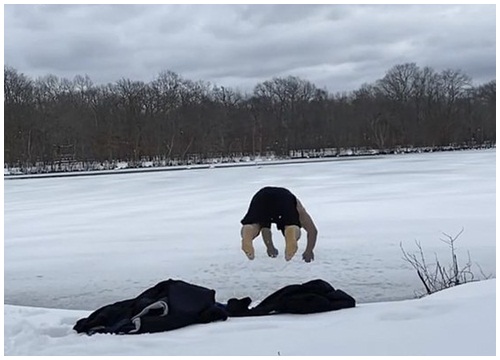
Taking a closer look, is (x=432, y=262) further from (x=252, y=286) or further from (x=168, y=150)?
(x=168, y=150)

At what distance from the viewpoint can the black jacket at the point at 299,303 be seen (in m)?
5.28

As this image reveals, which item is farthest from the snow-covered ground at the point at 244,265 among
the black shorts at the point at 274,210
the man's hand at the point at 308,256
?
the black shorts at the point at 274,210

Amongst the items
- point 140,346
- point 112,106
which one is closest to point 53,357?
point 140,346

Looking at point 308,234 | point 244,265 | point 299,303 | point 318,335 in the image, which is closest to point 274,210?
point 308,234

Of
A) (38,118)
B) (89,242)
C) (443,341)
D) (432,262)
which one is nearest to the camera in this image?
(443,341)

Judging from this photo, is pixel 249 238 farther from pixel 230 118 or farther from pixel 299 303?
pixel 230 118

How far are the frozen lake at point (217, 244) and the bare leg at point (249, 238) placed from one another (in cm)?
17

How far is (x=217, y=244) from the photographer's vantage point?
10797mm

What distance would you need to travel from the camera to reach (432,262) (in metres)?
8.93

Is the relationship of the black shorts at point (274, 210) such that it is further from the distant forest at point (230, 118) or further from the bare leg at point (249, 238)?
the distant forest at point (230, 118)

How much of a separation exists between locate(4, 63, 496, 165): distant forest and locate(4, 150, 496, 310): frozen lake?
4285 cm

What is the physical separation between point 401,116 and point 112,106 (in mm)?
37239

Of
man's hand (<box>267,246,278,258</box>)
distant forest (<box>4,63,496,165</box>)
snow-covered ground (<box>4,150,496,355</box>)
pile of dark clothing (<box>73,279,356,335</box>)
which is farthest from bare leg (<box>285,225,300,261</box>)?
distant forest (<box>4,63,496,165</box>)

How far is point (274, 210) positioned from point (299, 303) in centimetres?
448
